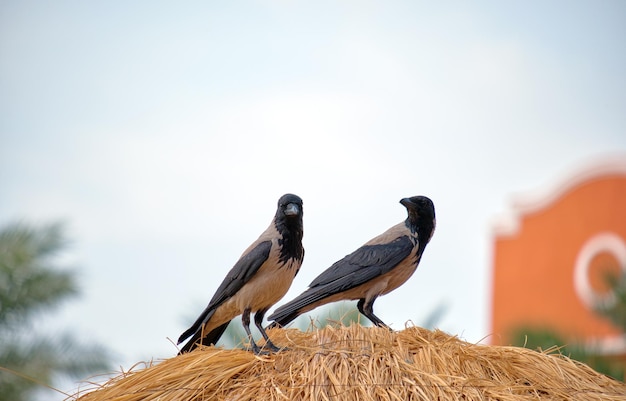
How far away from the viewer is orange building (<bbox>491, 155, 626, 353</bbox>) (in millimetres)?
21812

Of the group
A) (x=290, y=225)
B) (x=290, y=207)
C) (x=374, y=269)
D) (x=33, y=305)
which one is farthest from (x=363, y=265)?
(x=33, y=305)

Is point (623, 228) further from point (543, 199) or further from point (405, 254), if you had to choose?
point (405, 254)

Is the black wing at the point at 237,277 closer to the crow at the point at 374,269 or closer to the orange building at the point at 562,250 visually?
the crow at the point at 374,269

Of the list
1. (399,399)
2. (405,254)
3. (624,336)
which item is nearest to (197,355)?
(399,399)

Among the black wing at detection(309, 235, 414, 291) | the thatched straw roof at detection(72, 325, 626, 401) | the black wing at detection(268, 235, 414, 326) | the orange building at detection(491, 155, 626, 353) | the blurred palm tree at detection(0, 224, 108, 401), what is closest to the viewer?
the thatched straw roof at detection(72, 325, 626, 401)

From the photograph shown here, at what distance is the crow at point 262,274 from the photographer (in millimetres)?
5926

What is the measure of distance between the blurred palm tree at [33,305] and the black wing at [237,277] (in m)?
6.09

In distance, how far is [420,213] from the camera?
Answer: 6863 mm

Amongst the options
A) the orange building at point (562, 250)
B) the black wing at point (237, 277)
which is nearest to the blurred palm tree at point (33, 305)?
the black wing at point (237, 277)

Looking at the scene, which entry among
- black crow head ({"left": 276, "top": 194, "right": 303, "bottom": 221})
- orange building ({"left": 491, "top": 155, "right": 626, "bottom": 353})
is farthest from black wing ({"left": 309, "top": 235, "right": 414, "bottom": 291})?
orange building ({"left": 491, "top": 155, "right": 626, "bottom": 353})

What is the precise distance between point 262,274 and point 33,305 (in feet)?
24.1

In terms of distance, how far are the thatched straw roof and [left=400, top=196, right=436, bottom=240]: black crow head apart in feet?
6.76

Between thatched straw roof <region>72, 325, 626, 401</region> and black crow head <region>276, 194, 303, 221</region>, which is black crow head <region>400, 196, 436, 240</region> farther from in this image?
thatched straw roof <region>72, 325, 626, 401</region>

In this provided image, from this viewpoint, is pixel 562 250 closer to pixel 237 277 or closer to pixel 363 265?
pixel 363 265
